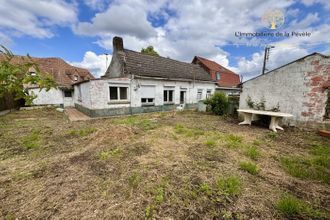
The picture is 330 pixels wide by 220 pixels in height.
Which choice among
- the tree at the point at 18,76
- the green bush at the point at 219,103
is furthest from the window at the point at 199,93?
the tree at the point at 18,76

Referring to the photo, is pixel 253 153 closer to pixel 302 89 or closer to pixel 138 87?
pixel 302 89

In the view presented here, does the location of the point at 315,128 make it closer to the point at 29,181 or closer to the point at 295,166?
the point at 295,166

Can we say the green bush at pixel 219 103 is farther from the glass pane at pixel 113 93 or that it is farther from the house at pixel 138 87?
the glass pane at pixel 113 93

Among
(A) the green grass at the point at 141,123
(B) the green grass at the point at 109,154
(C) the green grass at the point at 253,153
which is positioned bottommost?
(B) the green grass at the point at 109,154

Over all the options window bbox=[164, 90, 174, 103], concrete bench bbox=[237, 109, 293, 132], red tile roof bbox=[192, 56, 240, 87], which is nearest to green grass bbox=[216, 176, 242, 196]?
concrete bench bbox=[237, 109, 293, 132]

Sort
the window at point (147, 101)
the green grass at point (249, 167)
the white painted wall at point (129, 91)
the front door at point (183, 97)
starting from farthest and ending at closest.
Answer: the front door at point (183, 97)
the window at point (147, 101)
the white painted wall at point (129, 91)
the green grass at point (249, 167)

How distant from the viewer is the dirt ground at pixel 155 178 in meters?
2.51

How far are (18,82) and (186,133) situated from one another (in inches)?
224

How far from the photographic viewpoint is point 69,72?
2436 centimetres

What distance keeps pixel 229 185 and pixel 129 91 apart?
369 inches

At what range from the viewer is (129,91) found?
442 inches

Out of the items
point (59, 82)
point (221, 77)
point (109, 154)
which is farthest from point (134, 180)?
point (59, 82)

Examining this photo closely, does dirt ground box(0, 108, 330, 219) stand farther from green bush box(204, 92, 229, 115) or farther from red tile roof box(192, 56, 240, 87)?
red tile roof box(192, 56, 240, 87)

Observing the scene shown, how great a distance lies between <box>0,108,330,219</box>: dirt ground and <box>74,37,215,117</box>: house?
4.94m
